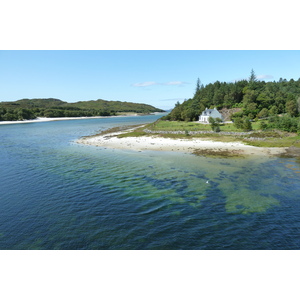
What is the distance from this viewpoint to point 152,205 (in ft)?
63.0

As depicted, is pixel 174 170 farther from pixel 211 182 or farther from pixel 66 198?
pixel 66 198

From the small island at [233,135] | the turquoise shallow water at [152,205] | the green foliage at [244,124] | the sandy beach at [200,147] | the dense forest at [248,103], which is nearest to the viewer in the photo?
the turquoise shallow water at [152,205]

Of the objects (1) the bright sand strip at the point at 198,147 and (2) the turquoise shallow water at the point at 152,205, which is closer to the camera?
(2) the turquoise shallow water at the point at 152,205

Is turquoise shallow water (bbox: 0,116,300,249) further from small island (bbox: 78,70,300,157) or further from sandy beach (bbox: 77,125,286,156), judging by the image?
small island (bbox: 78,70,300,157)

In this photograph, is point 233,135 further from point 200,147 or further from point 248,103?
point 248,103

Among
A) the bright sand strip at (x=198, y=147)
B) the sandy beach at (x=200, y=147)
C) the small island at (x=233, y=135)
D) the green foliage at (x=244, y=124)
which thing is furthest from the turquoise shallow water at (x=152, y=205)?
the green foliage at (x=244, y=124)

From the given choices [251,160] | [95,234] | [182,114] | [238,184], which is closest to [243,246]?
[95,234]

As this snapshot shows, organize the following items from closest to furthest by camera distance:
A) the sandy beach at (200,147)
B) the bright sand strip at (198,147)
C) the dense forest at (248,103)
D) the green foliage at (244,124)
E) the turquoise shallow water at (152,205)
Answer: the turquoise shallow water at (152,205) < the sandy beach at (200,147) < the bright sand strip at (198,147) < the green foliage at (244,124) < the dense forest at (248,103)

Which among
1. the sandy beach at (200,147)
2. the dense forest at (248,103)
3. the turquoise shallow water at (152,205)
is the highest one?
the dense forest at (248,103)

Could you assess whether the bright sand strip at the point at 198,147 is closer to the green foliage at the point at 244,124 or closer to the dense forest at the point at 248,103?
the green foliage at the point at 244,124

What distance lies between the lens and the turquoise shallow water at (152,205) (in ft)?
46.0

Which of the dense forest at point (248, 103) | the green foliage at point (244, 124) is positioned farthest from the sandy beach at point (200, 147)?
the dense forest at point (248, 103)

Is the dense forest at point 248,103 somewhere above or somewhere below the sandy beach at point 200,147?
above

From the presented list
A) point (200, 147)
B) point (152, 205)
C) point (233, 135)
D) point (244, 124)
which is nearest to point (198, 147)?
point (200, 147)
